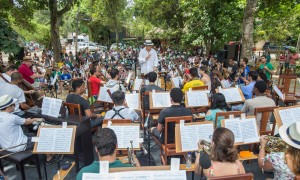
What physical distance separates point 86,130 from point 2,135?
135 cm

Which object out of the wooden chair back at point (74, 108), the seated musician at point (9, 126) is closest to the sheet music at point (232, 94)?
the wooden chair back at point (74, 108)

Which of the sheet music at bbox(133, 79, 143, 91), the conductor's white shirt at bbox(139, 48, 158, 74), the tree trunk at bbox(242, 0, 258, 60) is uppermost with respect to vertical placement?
the tree trunk at bbox(242, 0, 258, 60)

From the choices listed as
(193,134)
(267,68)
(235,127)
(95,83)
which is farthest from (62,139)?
(267,68)

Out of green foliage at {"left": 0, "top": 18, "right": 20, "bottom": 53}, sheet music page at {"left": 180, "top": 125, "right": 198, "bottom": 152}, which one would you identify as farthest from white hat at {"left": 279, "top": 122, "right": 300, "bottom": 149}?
green foliage at {"left": 0, "top": 18, "right": 20, "bottom": 53}

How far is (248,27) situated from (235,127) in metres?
8.20

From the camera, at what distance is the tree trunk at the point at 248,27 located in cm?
1005

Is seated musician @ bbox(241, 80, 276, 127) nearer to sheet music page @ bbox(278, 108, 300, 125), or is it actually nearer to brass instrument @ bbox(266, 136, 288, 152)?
sheet music page @ bbox(278, 108, 300, 125)

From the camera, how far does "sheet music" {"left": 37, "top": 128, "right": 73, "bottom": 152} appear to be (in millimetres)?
3350

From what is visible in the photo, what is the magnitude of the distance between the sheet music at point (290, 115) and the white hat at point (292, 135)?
47.6 inches

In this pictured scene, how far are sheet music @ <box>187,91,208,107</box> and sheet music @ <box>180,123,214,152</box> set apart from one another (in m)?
1.65

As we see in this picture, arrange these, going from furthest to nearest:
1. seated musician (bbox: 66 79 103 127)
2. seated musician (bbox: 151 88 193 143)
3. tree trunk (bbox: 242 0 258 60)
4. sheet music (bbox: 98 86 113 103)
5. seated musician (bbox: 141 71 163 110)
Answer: tree trunk (bbox: 242 0 258 60) < sheet music (bbox: 98 86 113 103) < seated musician (bbox: 141 71 163 110) < seated musician (bbox: 66 79 103 127) < seated musician (bbox: 151 88 193 143)

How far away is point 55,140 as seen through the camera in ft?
11.1

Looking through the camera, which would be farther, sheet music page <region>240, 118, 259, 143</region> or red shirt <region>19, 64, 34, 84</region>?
red shirt <region>19, 64, 34, 84</region>

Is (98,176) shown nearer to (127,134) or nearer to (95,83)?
(127,134)
